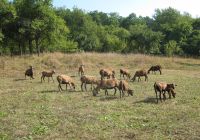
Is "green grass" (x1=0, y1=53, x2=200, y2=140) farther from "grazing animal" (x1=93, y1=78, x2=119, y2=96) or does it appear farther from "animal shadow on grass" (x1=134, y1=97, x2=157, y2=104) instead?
"grazing animal" (x1=93, y1=78, x2=119, y2=96)

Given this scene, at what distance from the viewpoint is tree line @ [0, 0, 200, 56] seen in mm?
60406

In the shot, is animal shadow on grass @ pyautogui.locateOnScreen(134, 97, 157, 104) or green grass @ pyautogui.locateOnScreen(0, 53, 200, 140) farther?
animal shadow on grass @ pyautogui.locateOnScreen(134, 97, 157, 104)

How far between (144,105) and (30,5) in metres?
41.8

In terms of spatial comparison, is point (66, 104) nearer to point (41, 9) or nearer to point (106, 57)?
point (106, 57)

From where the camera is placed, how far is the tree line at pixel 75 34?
60.4 metres

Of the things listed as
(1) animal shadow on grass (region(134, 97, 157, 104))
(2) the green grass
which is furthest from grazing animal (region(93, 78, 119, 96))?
(1) animal shadow on grass (region(134, 97, 157, 104))

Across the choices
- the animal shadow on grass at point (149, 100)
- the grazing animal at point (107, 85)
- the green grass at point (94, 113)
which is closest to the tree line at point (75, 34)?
the green grass at point (94, 113)

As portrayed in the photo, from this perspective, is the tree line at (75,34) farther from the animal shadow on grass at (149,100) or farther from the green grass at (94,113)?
the animal shadow on grass at (149,100)

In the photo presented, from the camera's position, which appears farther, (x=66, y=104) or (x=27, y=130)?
(x=66, y=104)

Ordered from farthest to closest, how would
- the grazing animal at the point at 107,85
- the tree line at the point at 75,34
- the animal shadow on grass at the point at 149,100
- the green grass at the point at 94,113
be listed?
the tree line at the point at 75,34
the grazing animal at the point at 107,85
the animal shadow on grass at the point at 149,100
the green grass at the point at 94,113

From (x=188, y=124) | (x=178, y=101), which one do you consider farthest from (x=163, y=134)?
(x=178, y=101)

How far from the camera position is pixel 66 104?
2386 centimetres

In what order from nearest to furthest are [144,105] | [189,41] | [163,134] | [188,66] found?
[163,134] → [144,105] → [188,66] → [189,41]

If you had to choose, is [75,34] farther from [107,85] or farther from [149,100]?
[149,100]
